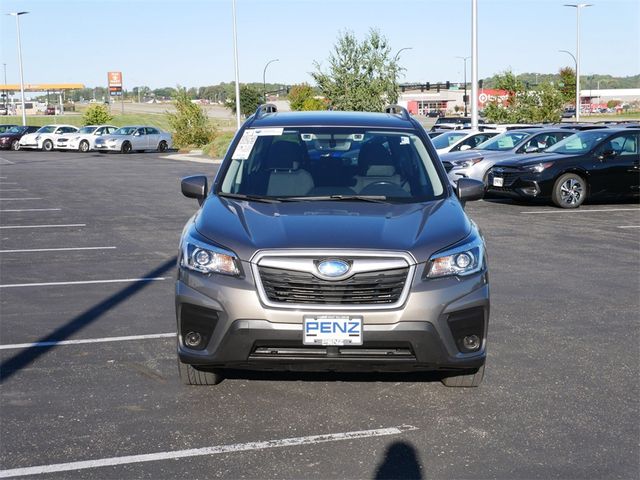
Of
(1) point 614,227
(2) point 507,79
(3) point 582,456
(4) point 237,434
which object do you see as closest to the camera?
(3) point 582,456

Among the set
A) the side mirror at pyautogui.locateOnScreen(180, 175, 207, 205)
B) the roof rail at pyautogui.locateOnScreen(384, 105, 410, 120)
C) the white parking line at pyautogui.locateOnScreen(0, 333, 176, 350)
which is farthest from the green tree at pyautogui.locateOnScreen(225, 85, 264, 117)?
the side mirror at pyautogui.locateOnScreen(180, 175, 207, 205)

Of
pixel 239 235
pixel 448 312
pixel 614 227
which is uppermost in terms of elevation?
pixel 239 235

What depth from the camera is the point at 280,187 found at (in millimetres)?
6266

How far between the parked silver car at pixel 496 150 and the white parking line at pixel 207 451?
15108 mm

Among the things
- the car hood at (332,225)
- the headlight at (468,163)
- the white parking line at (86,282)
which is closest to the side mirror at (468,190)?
the car hood at (332,225)

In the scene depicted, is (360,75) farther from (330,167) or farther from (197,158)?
(330,167)

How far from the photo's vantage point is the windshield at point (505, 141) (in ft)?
70.3

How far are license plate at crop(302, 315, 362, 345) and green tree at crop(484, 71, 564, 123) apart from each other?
42700mm

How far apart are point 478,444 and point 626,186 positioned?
14.3m

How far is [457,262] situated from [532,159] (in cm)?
1324

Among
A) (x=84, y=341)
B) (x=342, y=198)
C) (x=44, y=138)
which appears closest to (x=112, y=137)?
(x=44, y=138)

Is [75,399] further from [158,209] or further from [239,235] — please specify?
[158,209]

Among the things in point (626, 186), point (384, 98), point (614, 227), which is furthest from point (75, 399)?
point (384, 98)

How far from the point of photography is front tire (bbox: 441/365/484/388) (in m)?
5.62
